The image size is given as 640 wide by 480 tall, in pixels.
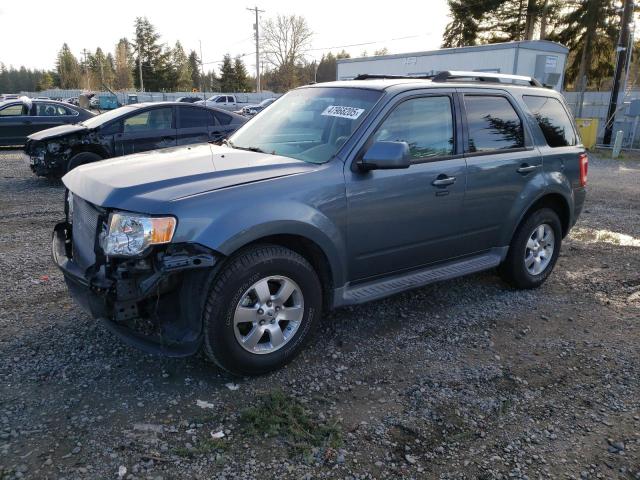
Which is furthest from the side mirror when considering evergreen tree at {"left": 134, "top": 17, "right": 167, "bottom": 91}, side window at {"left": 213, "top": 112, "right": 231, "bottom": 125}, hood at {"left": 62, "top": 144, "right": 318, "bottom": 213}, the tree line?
evergreen tree at {"left": 134, "top": 17, "right": 167, "bottom": 91}

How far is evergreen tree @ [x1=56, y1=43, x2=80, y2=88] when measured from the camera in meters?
86.7

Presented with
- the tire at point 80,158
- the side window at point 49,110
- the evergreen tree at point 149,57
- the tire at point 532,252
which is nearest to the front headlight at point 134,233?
the tire at point 532,252

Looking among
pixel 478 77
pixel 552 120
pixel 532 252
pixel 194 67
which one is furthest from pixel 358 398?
pixel 194 67

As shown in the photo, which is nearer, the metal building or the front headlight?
the front headlight

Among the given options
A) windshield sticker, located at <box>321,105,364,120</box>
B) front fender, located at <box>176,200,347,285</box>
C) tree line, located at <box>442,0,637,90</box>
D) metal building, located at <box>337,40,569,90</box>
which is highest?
tree line, located at <box>442,0,637,90</box>

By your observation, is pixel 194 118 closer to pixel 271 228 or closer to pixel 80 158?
pixel 80 158

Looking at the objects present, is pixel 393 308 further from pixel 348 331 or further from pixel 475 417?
pixel 475 417

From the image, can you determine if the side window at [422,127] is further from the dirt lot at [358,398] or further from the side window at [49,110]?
the side window at [49,110]

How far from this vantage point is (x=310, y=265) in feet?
11.0

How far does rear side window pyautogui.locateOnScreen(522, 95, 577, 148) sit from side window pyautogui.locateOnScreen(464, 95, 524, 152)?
312mm

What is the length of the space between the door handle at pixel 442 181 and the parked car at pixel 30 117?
1233 cm

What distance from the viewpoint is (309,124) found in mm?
3945

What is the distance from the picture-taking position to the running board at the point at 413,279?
3.62 meters

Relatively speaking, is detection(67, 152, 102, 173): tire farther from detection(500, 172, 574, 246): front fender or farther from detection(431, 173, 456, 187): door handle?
detection(500, 172, 574, 246): front fender
